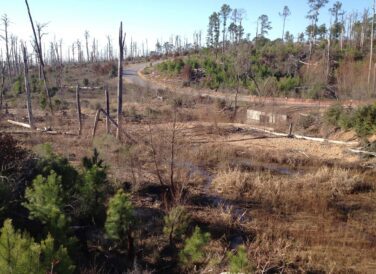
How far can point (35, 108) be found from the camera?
30.9 m

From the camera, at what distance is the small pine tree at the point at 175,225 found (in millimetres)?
8656

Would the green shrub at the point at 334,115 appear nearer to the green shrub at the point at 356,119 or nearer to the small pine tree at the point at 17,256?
the green shrub at the point at 356,119

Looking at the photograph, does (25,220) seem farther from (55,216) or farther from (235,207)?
(235,207)

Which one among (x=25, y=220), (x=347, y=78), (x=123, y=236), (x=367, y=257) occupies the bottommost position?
(x=367, y=257)

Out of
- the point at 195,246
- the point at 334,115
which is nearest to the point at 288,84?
the point at 334,115

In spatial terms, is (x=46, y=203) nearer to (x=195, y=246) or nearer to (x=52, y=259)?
(x=52, y=259)

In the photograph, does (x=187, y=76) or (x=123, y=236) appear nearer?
(x=123, y=236)

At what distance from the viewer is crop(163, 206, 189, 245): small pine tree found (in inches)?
341

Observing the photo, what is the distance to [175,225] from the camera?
29.0ft

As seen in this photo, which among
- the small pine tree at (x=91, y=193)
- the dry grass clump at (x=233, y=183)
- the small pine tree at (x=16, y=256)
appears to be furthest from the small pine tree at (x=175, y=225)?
the small pine tree at (x=16, y=256)

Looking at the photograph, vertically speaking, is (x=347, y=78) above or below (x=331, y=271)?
above

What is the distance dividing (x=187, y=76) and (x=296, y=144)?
938 inches

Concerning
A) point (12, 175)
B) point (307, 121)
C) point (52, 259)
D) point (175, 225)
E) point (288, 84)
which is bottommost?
point (175, 225)

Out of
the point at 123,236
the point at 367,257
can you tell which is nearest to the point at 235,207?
the point at 367,257
